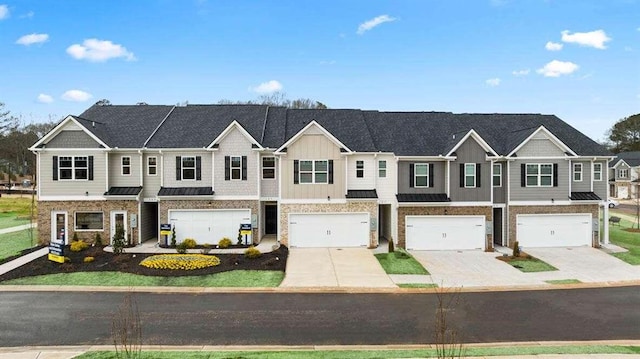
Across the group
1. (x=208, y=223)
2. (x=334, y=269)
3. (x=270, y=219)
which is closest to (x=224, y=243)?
(x=208, y=223)

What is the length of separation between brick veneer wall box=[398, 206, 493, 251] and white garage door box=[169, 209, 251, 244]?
29.5ft

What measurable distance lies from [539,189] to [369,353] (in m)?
18.9

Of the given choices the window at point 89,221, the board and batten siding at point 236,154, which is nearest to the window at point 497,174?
the board and batten siding at point 236,154

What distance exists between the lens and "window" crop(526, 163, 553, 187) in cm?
2430

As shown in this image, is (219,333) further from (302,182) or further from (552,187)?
(552,187)

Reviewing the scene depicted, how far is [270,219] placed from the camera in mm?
27016

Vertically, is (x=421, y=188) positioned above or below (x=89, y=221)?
above

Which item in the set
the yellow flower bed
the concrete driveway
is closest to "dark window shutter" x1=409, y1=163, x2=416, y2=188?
the concrete driveway

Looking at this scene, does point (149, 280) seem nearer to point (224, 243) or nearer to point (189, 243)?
point (189, 243)

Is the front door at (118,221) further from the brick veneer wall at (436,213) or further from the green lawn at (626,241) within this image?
the green lawn at (626,241)

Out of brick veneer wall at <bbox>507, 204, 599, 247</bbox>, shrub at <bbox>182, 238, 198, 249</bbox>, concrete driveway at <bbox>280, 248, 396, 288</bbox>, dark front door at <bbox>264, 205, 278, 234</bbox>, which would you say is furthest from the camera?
dark front door at <bbox>264, 205, 278, 234</bbox>

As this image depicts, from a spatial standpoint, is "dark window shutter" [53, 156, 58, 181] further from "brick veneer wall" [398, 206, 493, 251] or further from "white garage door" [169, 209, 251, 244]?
"brick veneer wall" [398, 206, 493, 251]

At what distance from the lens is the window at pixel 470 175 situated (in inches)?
939

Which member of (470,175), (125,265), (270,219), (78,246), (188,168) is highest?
(188,168)
